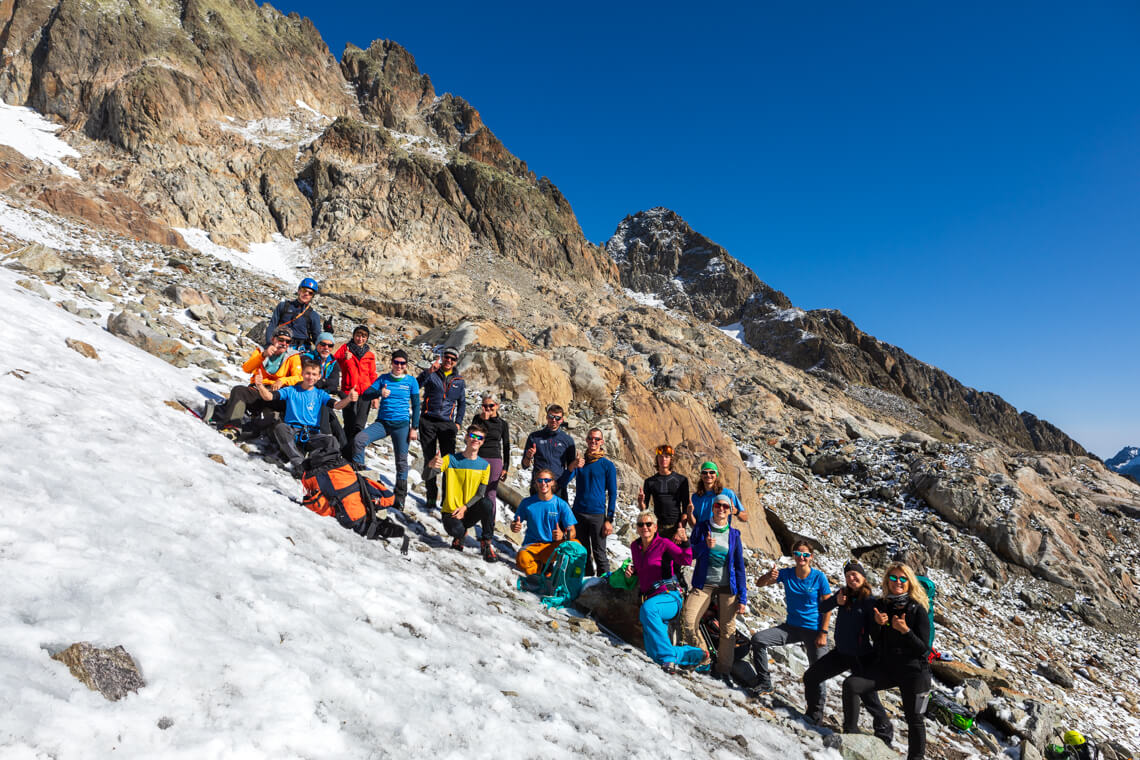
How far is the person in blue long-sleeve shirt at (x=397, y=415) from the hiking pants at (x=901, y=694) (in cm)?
600

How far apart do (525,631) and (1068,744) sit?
8.57 metres

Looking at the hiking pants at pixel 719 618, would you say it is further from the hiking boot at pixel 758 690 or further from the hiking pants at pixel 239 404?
the hiking pants at pixel 239 404

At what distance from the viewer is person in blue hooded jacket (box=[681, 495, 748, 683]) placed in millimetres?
5781

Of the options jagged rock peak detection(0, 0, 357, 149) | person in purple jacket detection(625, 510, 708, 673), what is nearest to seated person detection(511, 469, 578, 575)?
person in purple jacket detection(625, 510, 708, 673)

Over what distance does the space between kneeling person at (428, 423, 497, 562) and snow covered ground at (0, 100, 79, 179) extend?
158 ft

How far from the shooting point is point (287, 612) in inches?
137

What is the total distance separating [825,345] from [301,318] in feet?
298

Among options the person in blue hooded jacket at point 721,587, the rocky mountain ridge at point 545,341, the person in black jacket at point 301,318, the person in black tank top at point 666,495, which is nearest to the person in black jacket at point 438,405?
the person in black jacket at point 301,318

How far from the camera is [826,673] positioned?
5449 millimetres

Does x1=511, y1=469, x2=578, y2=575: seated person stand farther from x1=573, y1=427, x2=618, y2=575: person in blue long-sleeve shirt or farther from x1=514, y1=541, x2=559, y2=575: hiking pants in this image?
x1=573, y1=427, x2=618, y2=575: person in blue long-sleeve shirt

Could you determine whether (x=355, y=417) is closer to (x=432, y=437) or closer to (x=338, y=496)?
(x=432, y=437)

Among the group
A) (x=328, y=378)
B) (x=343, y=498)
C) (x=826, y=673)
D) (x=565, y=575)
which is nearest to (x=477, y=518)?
(x=565, y=575)

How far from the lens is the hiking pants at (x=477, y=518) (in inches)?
269

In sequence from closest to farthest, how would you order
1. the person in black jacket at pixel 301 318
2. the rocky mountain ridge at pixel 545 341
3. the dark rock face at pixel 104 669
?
the dark rock face at pixel 104 669 < the person in black jacket at pixel 301 318 < the rocky mountain ridge at pixel 545 341
